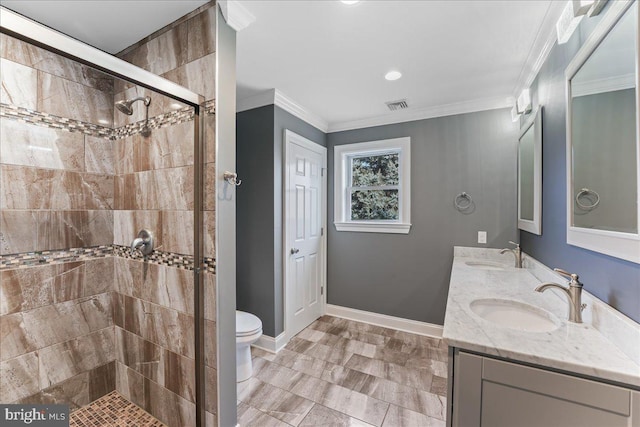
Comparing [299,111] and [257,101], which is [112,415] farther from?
[299,111]

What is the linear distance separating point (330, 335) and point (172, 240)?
1982 millimetres

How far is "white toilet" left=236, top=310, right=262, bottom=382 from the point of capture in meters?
1.98

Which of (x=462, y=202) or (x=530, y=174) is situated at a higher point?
(x=530, y=174)

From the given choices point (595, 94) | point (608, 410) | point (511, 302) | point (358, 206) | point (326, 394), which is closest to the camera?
point (608, 410)

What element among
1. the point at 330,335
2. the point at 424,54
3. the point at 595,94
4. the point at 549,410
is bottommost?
the point at 330,335

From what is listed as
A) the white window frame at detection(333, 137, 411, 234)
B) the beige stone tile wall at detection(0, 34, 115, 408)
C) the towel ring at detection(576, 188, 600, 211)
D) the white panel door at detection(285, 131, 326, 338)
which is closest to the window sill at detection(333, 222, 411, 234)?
the white window frame at detection(333, 137, 411, 234)

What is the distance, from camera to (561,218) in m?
1.46

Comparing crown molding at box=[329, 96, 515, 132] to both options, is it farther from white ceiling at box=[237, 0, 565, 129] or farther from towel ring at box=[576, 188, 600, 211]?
towel ring at box=[576, 188, 600, 211]

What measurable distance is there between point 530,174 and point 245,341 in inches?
98.8

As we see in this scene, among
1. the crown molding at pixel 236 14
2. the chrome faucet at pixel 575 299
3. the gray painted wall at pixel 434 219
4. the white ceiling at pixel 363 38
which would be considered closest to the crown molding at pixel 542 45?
the white ceiling at pixel 363 38

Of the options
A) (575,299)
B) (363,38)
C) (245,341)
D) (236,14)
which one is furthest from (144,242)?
(575,299)

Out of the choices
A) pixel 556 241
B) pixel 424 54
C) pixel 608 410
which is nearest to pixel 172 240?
pixel 608 410

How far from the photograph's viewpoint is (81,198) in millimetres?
1684

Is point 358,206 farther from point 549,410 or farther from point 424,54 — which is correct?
point 549,410
